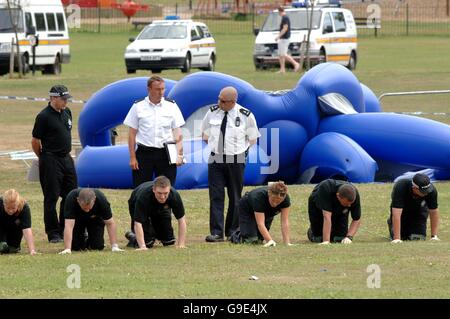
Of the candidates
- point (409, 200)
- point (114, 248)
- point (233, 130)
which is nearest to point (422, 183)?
point (409, 200)

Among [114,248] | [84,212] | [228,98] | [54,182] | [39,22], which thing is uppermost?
[228,98]

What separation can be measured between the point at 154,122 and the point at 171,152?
1.27 feet

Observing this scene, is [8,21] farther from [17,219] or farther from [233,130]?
[17,219]

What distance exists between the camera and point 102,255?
1336cm

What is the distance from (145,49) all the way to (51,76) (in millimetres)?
2840

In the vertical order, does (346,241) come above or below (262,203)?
below

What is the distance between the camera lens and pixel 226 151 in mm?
14977

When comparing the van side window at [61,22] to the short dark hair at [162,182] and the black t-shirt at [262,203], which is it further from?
the short dark hair at [162,182]

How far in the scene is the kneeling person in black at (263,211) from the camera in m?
14.0

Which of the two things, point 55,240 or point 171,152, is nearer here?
point 171,152

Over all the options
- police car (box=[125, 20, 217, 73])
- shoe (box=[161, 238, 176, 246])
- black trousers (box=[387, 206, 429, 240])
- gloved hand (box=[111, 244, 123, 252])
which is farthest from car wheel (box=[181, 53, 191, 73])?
gloved hand (box=[111, 244, 123, 252])

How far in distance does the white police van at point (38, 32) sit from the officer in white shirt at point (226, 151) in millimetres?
23052

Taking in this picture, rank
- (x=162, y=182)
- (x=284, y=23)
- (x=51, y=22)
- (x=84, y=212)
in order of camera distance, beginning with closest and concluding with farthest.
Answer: (x=162, y=182) → (x=84, y=212) → (x=284, y=23) → (x=51, y=22)

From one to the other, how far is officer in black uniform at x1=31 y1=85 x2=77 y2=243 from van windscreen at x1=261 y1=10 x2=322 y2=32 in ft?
81.4
